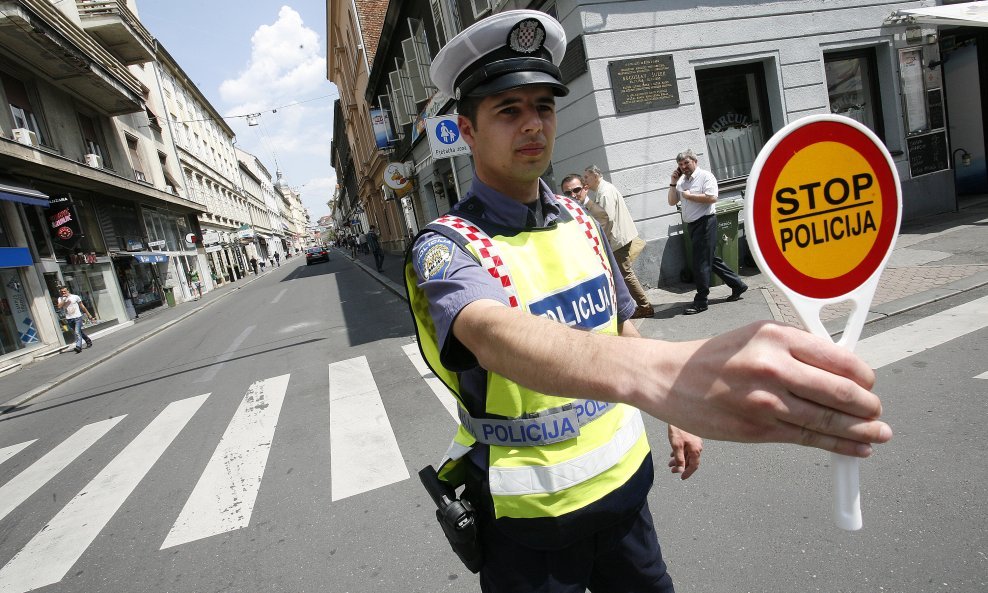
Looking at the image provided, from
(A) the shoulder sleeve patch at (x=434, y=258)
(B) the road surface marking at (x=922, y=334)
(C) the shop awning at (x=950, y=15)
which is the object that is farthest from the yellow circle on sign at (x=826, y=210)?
(C) the shop awning at (x=950, y=15)

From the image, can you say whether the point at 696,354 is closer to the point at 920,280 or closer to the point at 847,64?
the point at 920,280

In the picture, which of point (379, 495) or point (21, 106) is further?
point (21, 106)

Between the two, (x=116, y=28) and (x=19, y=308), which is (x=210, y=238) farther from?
(x=19, y=308)

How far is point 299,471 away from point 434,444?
1.05 metres

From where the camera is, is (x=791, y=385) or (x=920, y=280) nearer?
(x=791, y=385)

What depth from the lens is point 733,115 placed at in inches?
332

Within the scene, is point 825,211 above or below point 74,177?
below

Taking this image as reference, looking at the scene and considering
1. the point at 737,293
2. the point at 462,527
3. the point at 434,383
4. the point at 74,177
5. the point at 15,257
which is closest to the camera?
the point at 462,527

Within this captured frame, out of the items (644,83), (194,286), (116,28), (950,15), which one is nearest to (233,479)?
(644,83)

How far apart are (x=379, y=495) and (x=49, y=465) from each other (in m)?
3.85

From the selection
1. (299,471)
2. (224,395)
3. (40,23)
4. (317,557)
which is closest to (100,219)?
(40,23)

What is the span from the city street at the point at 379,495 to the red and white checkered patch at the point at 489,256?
1814 mm

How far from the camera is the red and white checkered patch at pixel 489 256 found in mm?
1123

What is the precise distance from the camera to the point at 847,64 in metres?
8.80
